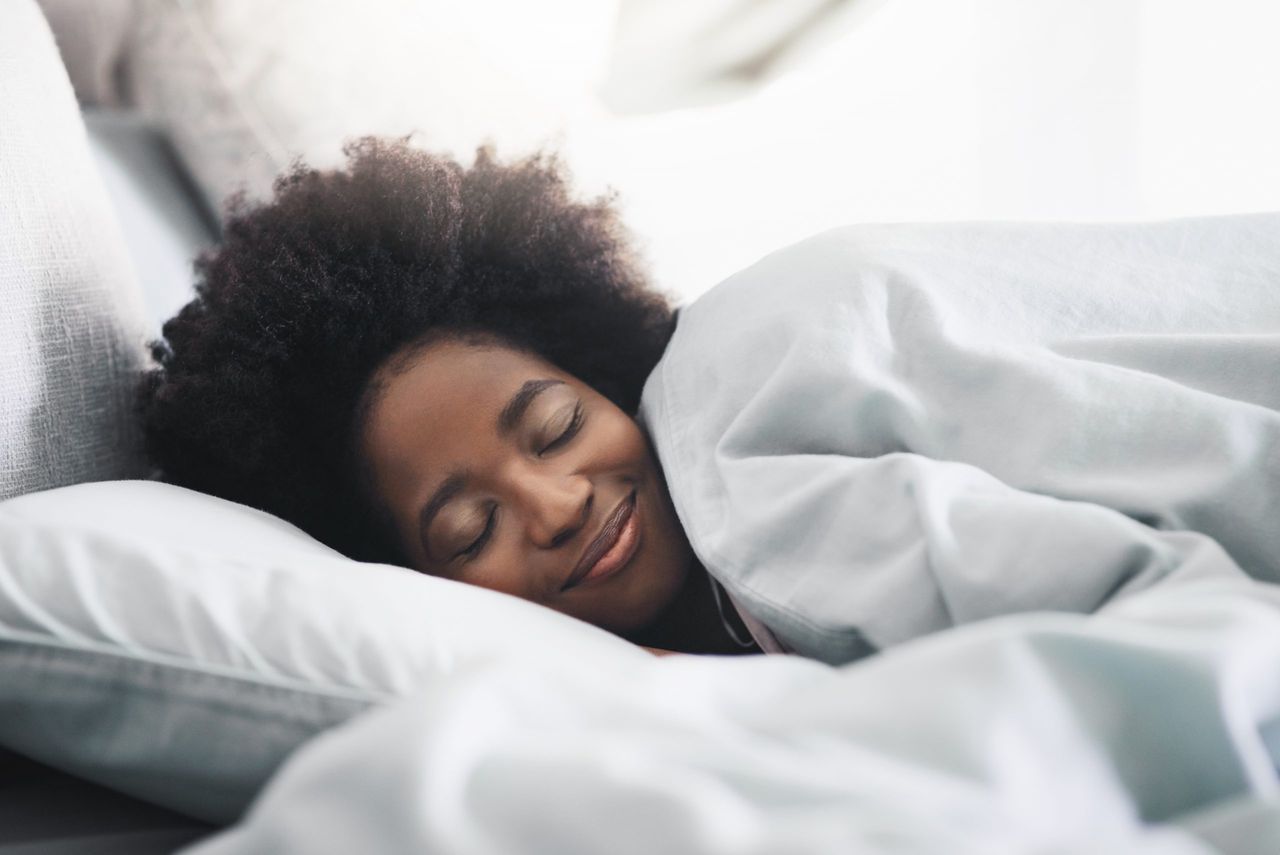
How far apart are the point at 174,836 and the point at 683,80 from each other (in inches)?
41.0

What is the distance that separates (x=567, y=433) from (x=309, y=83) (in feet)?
1.77

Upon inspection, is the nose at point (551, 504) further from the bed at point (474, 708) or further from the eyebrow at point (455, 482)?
the bed at point (474, 708)

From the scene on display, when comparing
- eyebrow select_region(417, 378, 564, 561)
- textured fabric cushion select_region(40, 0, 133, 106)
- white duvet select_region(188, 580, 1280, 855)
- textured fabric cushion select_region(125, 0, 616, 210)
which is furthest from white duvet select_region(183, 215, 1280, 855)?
textured fabric cushion select_region(40, 0, 133, 106)

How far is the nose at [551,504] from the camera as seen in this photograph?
0.72 metres

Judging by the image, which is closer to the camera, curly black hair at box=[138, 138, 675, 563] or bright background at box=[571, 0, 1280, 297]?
curly black hair at box=[138, 138, 675, 563]

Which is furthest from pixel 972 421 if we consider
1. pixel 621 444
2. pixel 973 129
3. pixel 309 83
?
pixel 973 129

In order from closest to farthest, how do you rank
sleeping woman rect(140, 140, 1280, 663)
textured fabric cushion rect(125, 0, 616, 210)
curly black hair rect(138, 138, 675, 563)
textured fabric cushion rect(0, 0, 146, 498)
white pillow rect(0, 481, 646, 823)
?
1. white pillow rect(0, 481, 646, 823)
2. sleeping woman rect(140, 140, 1280, 663)
3. textured fabric cushion rect(0, 0, 146, 498)
4. curly black hair rect(138, 138, 675, 563)
5. textured fabric cushion rect(125, 0, 616, 210)

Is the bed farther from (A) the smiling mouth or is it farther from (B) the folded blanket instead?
(A) the smiling mouth

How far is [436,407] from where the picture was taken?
78 centimetres

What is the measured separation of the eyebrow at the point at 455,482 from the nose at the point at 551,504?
0.14ft

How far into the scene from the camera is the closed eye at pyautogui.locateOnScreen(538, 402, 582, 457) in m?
0.77

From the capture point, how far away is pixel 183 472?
0.86 m

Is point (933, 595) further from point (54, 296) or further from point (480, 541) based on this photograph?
point (54, 296)

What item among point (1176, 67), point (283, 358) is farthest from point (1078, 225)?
point (1176, 67)
